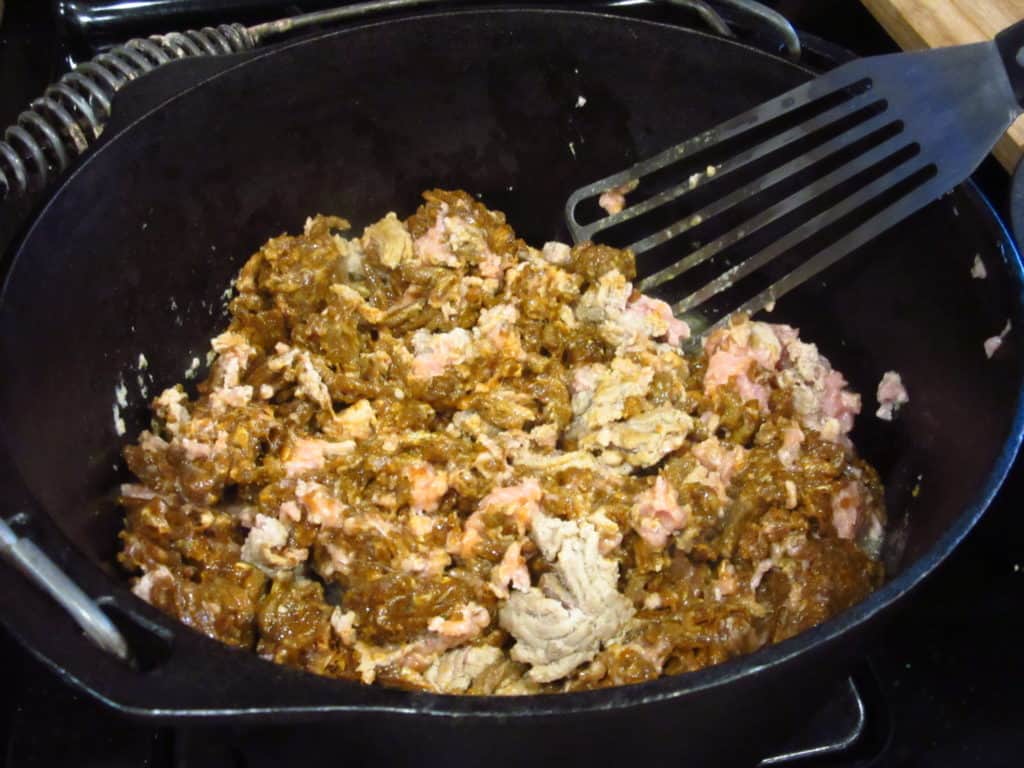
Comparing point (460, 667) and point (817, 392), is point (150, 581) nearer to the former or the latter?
point (460, 667)

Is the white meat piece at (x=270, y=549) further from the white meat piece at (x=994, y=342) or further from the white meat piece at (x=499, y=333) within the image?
the white meat piece at (x=994, y=342)

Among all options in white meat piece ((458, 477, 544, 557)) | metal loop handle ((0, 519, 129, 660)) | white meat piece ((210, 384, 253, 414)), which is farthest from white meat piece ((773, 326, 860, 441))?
metal loop handle ((0, 519, 129, 660))

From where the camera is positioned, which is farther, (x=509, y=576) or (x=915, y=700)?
(x=915, y=700)

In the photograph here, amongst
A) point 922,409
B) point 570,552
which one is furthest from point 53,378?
point 922,409

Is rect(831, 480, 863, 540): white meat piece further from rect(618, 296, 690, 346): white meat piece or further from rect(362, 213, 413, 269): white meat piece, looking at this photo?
rect(362, 213, 413, 269): white meat piece

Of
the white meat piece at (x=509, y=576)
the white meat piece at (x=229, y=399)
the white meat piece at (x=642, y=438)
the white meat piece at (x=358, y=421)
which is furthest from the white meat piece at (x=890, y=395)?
the white meat piece at (x=229, y=399)

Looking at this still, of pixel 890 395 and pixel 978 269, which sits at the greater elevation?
pixel 978 269

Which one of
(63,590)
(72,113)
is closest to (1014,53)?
(63,590)
